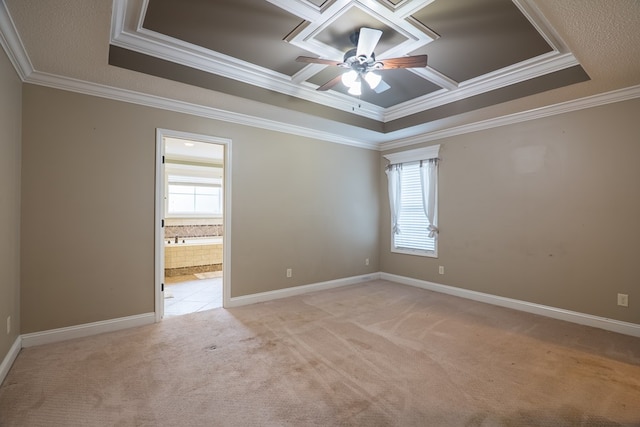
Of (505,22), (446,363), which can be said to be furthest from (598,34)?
(446,363)

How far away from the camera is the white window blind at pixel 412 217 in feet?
16.5

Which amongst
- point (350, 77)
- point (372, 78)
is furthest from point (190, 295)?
point (372, 78)

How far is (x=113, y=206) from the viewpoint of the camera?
3.22m

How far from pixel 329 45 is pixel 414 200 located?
3.08 metres

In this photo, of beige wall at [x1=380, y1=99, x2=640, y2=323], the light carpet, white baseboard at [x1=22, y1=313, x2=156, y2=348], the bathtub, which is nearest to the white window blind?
beige wall at [x1=380, y1=99, x2=640, y2=323]

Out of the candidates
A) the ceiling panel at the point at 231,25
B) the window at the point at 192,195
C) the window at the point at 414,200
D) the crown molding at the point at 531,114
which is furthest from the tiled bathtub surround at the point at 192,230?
the ceiling panel at the point at 231,25

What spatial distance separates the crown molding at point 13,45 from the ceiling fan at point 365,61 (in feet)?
6.34

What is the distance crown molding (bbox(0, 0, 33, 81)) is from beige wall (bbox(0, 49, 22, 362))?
0.06 metres

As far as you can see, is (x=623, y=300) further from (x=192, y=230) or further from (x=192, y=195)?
(x=192, y=195)

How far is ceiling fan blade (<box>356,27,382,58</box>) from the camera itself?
2324mm

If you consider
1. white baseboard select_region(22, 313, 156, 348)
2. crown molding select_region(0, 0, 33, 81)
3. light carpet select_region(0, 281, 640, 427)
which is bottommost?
light carpet select_region(0, 281, 640, 427)

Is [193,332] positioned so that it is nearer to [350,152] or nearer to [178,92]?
[178,92]

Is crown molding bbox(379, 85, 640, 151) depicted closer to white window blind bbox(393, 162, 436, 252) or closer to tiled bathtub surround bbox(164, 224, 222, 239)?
white window blind bbox(393, 162, 436, 252)

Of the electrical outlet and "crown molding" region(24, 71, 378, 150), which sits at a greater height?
"crown molding" region(24, 71, 378, 150)
